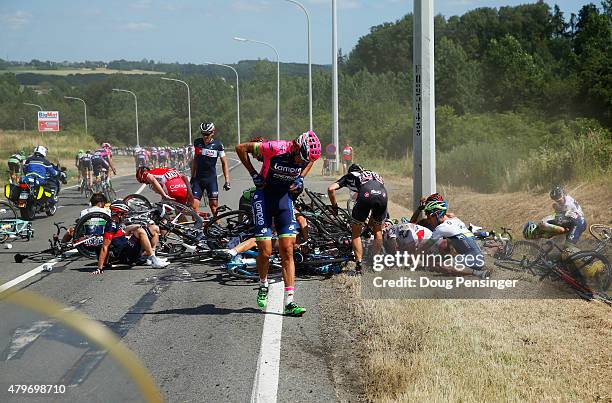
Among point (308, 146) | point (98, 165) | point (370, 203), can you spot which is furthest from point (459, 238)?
point (98, 165)

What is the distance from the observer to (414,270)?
1006 centimetres

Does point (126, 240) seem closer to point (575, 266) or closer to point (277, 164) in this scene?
point (277, 164)

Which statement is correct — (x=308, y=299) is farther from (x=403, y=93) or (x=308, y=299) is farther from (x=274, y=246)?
(x=403, y=93)

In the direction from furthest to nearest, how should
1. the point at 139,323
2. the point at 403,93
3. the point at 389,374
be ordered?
the point at 403,93 → the point at 139,323 → the point at 389,374

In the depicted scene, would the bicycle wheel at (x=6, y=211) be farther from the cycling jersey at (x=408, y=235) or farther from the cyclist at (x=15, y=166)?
the cycling jersey at (x=408, y=235)

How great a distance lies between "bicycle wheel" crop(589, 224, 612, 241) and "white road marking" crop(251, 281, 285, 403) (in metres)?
4.34

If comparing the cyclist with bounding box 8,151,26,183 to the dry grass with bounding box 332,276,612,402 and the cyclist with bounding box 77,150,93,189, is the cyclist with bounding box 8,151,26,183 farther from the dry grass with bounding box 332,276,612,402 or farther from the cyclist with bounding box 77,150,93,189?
the dry grass with bounding box 332,276,612,402

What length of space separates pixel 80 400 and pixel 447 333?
5109mm

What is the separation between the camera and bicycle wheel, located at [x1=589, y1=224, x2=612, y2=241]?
10.0 meters

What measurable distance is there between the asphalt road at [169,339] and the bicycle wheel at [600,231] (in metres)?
3.80

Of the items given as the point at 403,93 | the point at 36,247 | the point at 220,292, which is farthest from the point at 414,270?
the point at 403,93

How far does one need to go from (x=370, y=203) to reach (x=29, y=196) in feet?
33.3

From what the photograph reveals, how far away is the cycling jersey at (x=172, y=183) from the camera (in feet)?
42.7

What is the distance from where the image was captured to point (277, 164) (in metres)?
7.95
